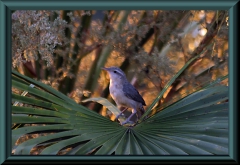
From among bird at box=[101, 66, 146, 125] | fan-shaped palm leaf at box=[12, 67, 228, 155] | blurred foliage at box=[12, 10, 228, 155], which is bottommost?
fan-shaped palm leaf at box=[12, 67, 228, 155]

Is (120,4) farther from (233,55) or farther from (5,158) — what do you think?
(5,158)

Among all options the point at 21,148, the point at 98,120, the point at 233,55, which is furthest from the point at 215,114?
the point at 21,148

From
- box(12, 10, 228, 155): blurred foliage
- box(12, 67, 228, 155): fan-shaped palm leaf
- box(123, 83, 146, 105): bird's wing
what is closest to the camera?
box(12, 67, 228, 155): fan-shaped palm leaf

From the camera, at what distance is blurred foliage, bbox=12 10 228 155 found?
18.4 feet

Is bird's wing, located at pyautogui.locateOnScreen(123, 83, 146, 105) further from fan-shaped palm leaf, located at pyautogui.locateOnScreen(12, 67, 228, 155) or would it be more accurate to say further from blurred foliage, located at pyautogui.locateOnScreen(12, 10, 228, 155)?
fan-shaped palm leaf, located at pyautogui.locateOnScreen(12, 67, 228, 155)

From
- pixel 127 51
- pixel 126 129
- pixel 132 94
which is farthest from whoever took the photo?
pixel 127 51

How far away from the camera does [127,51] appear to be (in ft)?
20.0

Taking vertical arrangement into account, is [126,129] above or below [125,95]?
below

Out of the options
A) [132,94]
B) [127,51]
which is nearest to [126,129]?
[132,94]

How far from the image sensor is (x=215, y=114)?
10.5ft

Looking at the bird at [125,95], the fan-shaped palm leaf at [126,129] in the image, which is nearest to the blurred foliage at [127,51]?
the bird at [125,95]

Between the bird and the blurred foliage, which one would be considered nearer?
the bird

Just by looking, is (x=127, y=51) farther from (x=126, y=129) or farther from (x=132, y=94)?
(x=126, y=129)

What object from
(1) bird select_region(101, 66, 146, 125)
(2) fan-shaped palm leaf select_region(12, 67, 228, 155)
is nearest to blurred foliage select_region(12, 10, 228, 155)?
(1) bird select_region(101, 66, 146, 125)
